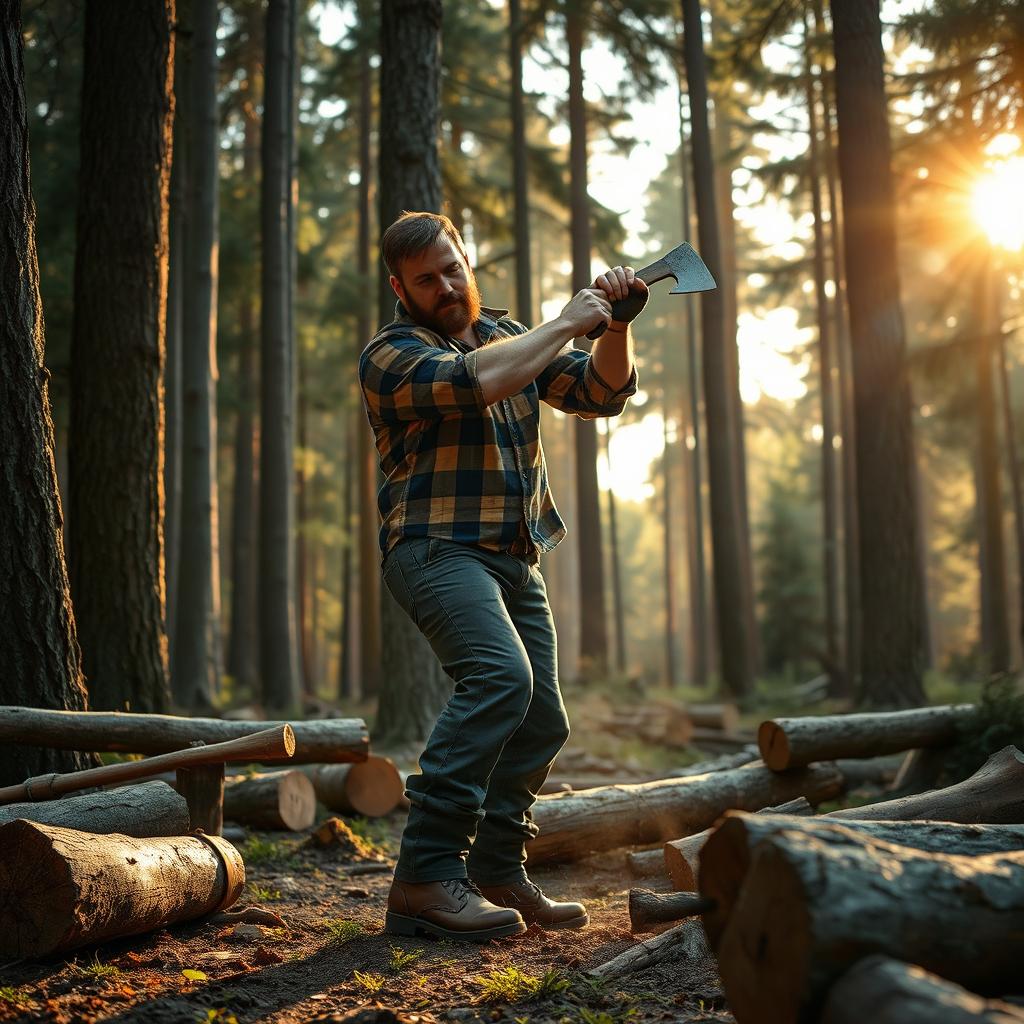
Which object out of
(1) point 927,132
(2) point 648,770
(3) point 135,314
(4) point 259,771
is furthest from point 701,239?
(4) point 259,771

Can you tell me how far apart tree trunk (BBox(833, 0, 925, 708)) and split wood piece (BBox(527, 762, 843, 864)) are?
5.49 metres

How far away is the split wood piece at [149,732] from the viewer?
14.9 ft

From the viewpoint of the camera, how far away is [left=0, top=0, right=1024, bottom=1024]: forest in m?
3.06

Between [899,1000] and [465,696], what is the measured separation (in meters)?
2.04

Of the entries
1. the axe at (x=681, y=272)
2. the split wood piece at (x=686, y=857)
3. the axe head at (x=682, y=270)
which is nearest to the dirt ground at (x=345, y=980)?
the split wood piece at (x=686, y=857)

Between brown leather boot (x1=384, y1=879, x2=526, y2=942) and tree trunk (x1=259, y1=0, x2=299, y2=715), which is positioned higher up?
tree trunk (x1=259, y1=0, x2=299, y2=715)

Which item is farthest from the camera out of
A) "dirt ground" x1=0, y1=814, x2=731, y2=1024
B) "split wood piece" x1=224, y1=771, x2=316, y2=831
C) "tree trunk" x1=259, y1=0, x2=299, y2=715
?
"tree trunk" x1=259, y1=0, x2=299, y2=715

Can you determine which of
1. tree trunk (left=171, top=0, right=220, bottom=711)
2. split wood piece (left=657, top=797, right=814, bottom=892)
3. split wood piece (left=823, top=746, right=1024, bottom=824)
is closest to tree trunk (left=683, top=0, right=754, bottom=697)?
tree trunk (left=171, top=0, right=220, bottom=711)

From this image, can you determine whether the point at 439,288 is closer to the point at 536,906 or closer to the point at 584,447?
the point at 536,906

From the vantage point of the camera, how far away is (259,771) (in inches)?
257

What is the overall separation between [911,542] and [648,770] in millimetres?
3702

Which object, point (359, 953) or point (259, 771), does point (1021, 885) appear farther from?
point (259, 771)

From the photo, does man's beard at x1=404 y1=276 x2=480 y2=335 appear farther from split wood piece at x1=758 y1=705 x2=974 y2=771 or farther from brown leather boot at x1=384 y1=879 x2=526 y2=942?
split wood piece at x1=758 y1=705 x2=974 y2=771

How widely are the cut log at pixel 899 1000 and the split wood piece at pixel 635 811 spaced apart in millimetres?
3303
